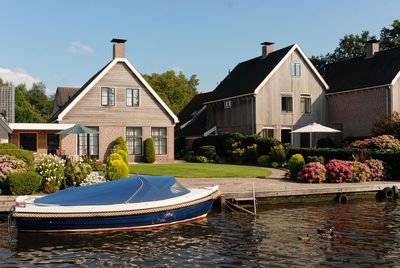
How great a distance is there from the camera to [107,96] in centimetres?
3080

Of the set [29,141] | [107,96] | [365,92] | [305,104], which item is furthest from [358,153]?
[29,141]

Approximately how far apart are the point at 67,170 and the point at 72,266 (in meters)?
9.07

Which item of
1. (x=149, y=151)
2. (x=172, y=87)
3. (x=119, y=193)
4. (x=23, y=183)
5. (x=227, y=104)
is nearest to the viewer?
(x=119, y=193)

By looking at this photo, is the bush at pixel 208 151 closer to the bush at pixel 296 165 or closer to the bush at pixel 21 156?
the bush at pixel 296 165

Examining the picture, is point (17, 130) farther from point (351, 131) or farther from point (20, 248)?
point (351, 131)

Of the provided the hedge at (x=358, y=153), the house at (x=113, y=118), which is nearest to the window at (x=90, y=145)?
the house at (x=113, y=118)

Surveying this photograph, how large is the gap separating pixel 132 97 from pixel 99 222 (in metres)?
19.8

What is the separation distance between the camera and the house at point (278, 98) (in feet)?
115

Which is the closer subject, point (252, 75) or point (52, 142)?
point (52, 142)

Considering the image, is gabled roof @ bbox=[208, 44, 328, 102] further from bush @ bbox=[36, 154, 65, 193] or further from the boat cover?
the boat cover

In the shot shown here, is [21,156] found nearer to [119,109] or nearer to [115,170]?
[115,170]

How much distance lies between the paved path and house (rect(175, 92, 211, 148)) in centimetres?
1950

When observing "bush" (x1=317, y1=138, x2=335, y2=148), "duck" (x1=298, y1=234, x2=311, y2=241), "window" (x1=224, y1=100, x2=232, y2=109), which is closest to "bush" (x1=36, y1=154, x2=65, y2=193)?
"duck" (x1=298, y1=234, x2=311, y2=241)

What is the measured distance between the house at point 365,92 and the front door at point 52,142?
23100 mm
